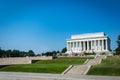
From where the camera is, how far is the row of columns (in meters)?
106

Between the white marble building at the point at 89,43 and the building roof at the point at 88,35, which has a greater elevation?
the building roof at the point at 88,35

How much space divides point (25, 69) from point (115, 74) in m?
14.4

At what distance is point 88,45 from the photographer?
110 m

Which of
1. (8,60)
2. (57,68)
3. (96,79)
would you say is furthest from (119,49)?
(96,79)

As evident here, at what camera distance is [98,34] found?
107 metres

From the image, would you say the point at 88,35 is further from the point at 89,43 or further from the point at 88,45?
the point at 88,45

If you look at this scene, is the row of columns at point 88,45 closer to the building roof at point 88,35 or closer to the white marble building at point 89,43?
the white marble building at point 89,43

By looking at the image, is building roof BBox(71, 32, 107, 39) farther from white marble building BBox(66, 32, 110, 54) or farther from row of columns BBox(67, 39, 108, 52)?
row of columns BBox(67, 39, 108, 52)

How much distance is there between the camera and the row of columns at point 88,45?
348 ft

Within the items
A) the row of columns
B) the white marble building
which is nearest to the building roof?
the white marble building

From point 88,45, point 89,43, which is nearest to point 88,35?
point 89,43

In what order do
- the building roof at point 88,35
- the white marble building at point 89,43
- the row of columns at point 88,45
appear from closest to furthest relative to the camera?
the white marble building at point 89,43 → the row of columns at point 88,45 → the building roof at point 88,35

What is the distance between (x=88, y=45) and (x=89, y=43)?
1409 mm

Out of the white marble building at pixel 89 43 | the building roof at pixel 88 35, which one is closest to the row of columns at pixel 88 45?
the white marble building at pixel 89 43
